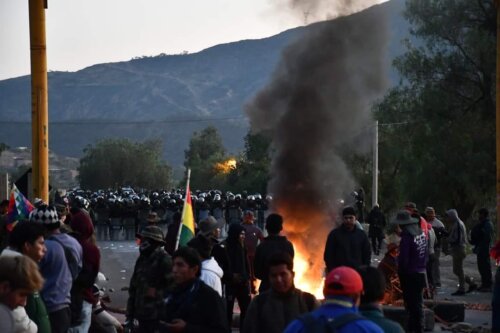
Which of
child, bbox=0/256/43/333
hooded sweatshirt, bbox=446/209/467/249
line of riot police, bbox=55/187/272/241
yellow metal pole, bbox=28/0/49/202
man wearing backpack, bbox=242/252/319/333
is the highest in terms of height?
yellow metal pole, bbox=28/0/49/202

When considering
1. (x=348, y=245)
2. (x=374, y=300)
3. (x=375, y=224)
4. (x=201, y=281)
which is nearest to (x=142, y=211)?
(x=375, y=224)

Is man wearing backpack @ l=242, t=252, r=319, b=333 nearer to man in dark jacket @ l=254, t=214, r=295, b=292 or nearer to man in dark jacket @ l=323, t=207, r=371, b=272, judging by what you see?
man in dark jacket @ l=254, t=214, r=295, b=292

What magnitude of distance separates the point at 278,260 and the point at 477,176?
27876mm

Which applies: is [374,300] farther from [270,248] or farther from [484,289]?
[484,289]

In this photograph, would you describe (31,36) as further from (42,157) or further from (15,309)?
(15,309)

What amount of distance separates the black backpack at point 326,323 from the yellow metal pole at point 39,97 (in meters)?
10.3

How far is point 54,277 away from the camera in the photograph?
866 cm

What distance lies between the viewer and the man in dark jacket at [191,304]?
23.6ft

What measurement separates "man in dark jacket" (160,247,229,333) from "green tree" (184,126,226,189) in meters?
78.1

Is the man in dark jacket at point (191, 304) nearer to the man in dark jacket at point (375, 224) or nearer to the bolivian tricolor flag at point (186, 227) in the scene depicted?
the bolivian tricolor flag at point (186, 227)

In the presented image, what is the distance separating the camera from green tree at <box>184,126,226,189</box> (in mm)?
95875

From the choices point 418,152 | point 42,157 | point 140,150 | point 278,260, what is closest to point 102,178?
point 140,150

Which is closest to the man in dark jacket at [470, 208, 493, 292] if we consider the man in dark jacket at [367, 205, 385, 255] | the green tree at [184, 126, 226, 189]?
the man in dark jacket at [367, 205, 385, 255]

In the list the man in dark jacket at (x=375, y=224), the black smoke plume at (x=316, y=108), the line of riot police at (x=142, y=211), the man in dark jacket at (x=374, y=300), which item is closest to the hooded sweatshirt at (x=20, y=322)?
the man in dark jacket at (x=374, y=300)
